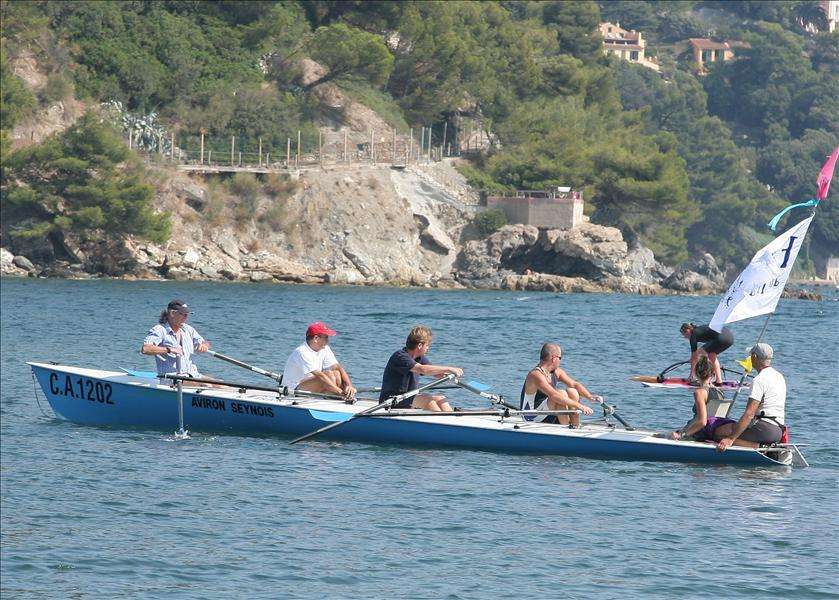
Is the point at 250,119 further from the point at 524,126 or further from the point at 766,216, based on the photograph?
the point at 766,216

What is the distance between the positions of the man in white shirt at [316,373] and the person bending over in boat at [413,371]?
→ 2.98 feet

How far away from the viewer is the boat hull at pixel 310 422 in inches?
818

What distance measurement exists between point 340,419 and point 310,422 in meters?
0.48

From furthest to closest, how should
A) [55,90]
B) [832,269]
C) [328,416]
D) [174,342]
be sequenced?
[832,269] → [55,90] → [174,342] → [328,416]

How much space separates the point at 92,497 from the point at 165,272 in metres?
57.9

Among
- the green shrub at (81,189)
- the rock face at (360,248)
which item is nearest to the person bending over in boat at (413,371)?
the green shrub at (81,189)

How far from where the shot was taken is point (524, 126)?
98250mm

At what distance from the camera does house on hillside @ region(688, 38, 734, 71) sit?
181250mm

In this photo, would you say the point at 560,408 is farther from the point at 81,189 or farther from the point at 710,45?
the point at 710,45

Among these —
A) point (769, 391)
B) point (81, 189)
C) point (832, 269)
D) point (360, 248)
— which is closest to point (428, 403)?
point (769, 391)

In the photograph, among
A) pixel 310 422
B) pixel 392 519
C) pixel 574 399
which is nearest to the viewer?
pixel 392 519

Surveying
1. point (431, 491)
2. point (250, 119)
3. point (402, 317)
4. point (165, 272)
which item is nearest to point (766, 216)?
point (250, 119)

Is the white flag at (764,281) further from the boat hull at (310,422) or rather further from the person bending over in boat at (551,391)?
the person bending over in boat at (551,391)

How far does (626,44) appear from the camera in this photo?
582 feet
